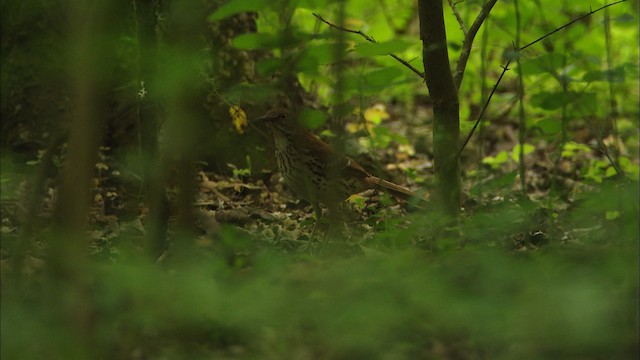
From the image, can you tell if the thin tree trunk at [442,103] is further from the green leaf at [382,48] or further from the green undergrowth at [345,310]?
the green undergrowth at [345,310]

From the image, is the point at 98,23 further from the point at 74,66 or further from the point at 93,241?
the point at 93,241

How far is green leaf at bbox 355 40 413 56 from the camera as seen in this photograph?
4.08 meters

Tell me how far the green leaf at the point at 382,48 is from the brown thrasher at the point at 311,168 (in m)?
1.28

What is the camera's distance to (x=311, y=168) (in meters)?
5.46

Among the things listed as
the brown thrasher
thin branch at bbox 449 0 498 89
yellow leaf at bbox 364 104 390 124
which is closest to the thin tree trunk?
thin branch at bbox 449 0 498 89

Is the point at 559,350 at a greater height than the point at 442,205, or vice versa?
the point at 442,205

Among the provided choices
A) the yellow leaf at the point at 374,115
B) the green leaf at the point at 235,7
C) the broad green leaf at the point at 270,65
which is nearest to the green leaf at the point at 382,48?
the broad green leaf at the point at 270,65

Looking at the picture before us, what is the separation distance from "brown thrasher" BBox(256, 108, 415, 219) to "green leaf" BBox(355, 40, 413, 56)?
4.19 feet

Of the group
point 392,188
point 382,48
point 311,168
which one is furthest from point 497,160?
point 382,48

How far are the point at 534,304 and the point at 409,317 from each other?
439mm

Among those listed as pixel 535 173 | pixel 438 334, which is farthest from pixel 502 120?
pixel 438 334

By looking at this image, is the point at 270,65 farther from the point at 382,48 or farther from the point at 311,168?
the point at 311,168

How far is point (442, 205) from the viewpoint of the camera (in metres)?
4.94

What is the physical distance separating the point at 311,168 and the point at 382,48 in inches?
58.9
